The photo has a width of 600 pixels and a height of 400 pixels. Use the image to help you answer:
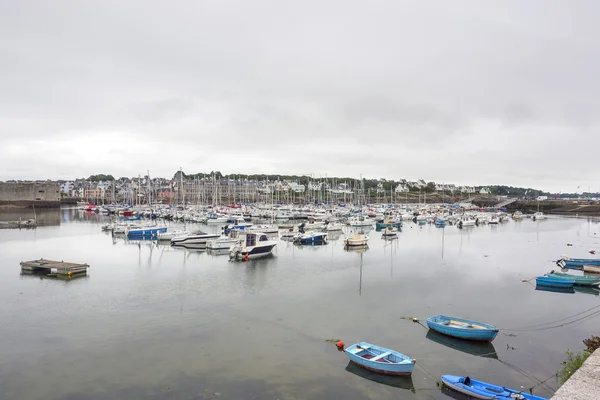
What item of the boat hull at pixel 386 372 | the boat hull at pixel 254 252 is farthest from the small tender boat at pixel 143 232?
the boat hull at pixel 386 372

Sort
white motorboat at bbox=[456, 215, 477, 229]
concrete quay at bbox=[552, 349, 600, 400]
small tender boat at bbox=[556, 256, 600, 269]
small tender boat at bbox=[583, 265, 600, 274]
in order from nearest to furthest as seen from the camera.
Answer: concrete quay at bbox=[552, 349, 600, 400] < small tender boat at bbox=[583, 265, 600, 274] < small tender boat at bbox=[556, 256, 600, 269] < white motorboat at bbox=[456, 215, 477, 229]

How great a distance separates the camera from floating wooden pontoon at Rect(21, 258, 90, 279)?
28.0 metres

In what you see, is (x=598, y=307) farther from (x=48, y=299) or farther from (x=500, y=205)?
(x=500, y=205)

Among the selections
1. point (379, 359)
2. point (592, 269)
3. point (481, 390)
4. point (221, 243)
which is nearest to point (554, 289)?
point (592, 269)

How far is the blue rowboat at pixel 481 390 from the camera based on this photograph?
11.3 meters

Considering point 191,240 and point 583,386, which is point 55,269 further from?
point 583,386

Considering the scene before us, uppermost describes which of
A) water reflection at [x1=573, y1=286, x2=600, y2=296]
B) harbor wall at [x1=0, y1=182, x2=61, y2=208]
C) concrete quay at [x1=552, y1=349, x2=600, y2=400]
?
harbor wall at [x1=0, y1=182, x2=61, y2=208]

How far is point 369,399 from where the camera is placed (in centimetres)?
1248

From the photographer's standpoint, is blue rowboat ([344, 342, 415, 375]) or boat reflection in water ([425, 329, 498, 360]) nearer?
Answer: blue rowboat ([344, 342, 415, 375])

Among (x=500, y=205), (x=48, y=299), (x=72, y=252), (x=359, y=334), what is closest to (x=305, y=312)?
(x=359, y=334)

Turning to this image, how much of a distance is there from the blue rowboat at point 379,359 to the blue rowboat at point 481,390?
4.17 ft

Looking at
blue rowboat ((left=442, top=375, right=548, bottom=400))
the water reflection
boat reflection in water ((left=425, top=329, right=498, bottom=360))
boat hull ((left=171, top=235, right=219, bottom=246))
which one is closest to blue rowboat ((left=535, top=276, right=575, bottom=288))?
the water reflection

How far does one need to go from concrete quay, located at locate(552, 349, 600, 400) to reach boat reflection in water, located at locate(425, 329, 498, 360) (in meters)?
7.07

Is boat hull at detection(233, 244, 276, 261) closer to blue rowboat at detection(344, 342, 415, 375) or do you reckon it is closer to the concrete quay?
blue rowboat at detection(344, 342, 415, 375)
